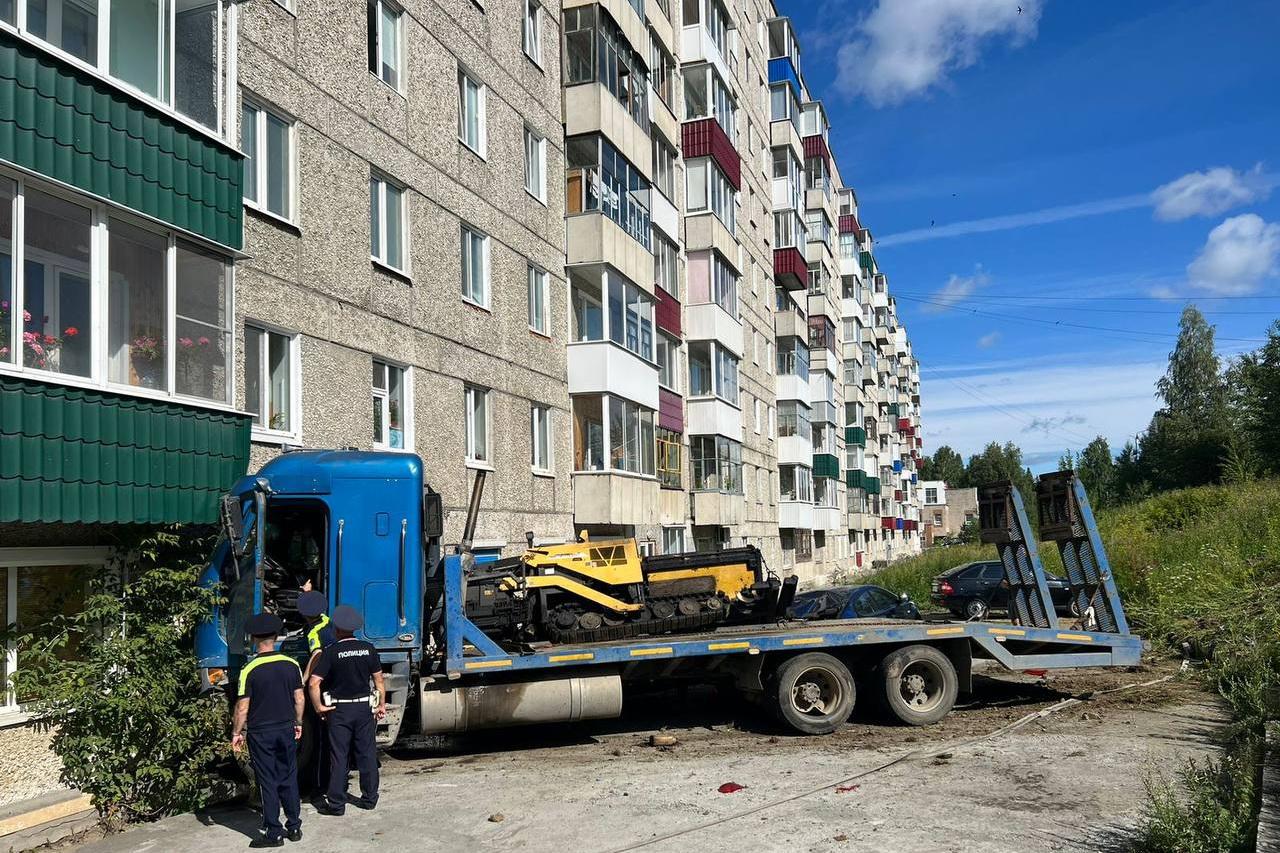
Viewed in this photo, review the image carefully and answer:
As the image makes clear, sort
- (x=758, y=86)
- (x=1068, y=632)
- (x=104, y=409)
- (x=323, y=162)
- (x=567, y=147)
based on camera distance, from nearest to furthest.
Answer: (x=104, y=409)
(x=1068, y=632)
(x=323, y=162)
(x=567, y=147)
(x=758, y=86)

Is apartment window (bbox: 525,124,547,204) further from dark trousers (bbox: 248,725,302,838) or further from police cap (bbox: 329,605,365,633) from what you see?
dark trousers (bbox: 248,725,302,838)

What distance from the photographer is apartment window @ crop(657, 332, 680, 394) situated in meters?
27.5

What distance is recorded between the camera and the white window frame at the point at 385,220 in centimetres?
1502

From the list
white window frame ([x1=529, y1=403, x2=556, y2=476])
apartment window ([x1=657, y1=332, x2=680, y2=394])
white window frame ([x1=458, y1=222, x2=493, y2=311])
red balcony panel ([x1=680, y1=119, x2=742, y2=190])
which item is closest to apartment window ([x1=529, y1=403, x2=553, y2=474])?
white window frame ([x1=529, y1=403, x2=556, y2=476])

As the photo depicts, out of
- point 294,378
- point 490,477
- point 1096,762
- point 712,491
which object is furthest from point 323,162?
point 712,491

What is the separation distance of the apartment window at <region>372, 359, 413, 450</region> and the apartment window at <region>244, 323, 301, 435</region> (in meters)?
1.84

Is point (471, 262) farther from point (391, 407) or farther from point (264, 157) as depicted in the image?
point (264, 157)

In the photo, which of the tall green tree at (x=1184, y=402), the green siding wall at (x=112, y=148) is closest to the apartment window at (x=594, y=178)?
the green siding wall at (x=112, y=148)

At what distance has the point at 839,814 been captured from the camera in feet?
25.1

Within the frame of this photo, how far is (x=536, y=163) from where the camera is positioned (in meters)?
20.5

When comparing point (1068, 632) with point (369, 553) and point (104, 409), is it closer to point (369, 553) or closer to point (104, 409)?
point (369, 553)

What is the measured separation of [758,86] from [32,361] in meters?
37.3

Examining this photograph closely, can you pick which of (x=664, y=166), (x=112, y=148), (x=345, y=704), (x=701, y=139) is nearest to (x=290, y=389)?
(x=112, y=148)

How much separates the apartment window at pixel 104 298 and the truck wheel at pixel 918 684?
24.5ft
